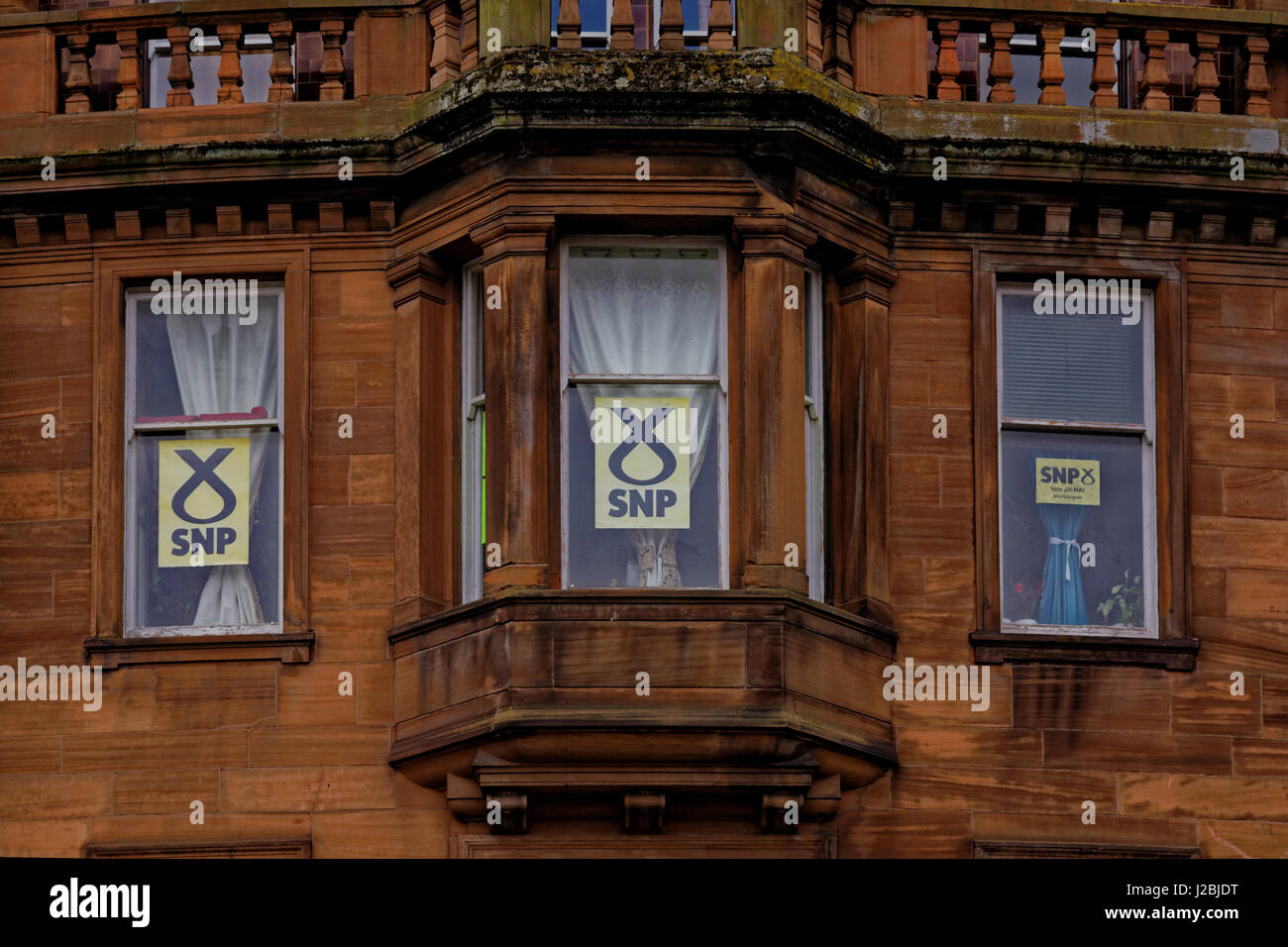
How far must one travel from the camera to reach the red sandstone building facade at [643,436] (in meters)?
22.6

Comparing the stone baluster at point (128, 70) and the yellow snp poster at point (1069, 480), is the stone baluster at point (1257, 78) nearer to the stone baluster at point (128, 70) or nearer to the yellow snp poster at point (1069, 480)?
the yellow snp poster at point (1069, 480)

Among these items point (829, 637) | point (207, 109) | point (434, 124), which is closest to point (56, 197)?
point (207, 109)

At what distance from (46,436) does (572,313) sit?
145 inches

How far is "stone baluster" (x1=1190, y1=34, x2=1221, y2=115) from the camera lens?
2434 centimetres

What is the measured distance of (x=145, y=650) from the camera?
23.2 metres

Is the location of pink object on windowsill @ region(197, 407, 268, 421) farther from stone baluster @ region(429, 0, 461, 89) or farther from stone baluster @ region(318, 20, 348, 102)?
stone baluster @ region(429, 0, 461, 89)

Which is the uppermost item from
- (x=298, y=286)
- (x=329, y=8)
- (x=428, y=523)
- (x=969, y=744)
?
(x=329, y=8)

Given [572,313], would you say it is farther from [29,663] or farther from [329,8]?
[29,663]

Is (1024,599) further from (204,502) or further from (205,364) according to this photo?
(205,364)

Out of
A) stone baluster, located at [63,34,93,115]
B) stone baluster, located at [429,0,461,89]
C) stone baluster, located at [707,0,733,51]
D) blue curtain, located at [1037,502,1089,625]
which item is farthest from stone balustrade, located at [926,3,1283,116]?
stone baluster, located at [63,34,93,115]

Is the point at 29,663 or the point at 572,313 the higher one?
the point at 572,313

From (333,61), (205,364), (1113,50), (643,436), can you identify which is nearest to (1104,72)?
(1113,50)

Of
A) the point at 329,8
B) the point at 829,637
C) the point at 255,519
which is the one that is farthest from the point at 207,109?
the point at 829,637

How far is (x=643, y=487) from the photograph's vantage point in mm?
22938
